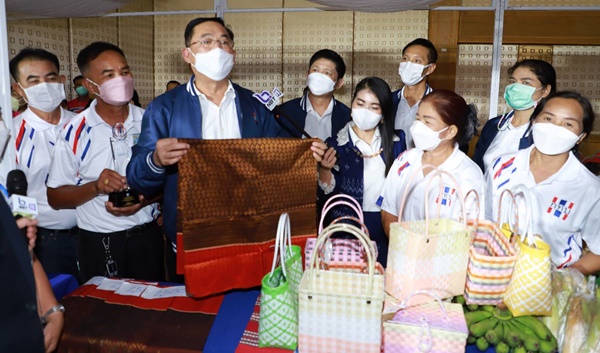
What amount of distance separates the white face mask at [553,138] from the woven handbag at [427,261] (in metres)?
0.91

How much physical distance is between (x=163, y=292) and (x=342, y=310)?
98 centimetres

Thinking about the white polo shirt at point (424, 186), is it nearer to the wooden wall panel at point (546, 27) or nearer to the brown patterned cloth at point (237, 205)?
the brown patterned cloth at point (237, 205)

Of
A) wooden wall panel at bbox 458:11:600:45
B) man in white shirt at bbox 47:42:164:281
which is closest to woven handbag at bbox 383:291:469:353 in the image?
man in white shirt at bbox 47:42:164:281

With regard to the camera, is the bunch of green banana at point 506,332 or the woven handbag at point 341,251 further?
the woven handbag at point 341,251

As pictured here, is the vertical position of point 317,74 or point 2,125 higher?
point 317,74

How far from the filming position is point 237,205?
211 centimetres

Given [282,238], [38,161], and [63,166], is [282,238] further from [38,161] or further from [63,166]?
[38,161]

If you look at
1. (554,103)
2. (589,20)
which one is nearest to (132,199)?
(554,103)

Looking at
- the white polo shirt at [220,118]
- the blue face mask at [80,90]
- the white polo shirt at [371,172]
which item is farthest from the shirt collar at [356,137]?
the blue face mask at [80,90]

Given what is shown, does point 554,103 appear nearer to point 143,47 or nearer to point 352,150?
point 352,150

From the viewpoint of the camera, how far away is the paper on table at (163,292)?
6.92 ft

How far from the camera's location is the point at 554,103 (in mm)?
2371

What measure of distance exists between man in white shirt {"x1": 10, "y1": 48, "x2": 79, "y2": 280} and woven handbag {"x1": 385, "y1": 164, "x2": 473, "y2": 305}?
6.76 feet

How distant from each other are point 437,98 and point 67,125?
2096mm
